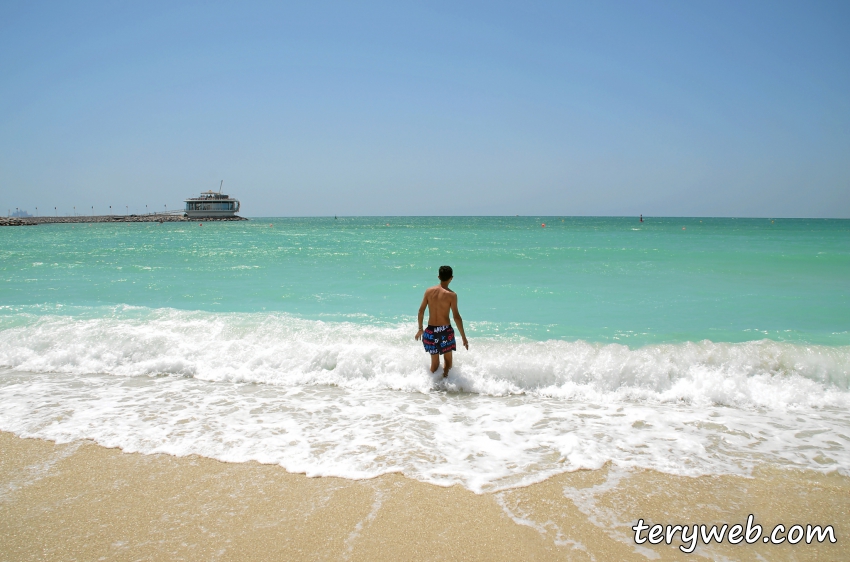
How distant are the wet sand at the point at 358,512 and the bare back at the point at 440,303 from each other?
8.13 ft

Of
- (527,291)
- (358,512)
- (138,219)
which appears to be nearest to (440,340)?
(358,512)

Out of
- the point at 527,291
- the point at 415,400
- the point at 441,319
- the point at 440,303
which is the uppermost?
the point at 440,303

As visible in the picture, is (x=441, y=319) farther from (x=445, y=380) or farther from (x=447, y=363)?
(x=445, y=380)

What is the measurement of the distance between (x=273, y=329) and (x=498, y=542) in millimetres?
6166

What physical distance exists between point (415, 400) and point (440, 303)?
4.07 feet

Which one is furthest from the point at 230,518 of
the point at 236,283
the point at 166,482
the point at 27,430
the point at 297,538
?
the point at 236,283

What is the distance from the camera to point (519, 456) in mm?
3947

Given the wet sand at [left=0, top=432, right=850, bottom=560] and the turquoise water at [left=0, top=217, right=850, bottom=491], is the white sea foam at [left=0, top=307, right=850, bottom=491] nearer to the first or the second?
the turquoise water at [left=0, top=217, right=850, bottom=491]

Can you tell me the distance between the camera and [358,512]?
3.12 m

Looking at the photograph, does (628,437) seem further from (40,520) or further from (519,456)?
(40,520)

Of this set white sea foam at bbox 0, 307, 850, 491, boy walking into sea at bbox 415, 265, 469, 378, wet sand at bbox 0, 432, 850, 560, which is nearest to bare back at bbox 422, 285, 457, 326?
boy walking into sea at bbox 415, 265, 469, 378

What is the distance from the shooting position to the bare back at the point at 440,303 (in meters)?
5.67

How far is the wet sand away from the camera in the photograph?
9.04ft

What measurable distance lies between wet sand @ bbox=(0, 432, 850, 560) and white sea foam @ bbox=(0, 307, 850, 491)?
0.81 feet
